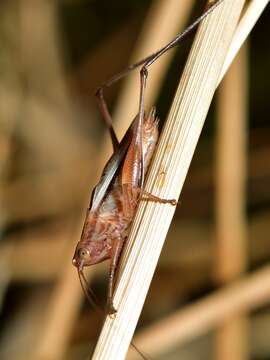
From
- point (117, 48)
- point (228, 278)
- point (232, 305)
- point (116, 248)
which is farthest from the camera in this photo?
point (117, 48)

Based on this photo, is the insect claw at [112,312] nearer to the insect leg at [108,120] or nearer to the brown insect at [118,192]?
the brown insect at [118,192]

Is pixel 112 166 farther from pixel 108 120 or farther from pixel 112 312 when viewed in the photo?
pixel 112 312

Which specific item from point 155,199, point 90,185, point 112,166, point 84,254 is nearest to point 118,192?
point 112,166

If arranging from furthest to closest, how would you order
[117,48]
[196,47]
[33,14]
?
[117,48], [33,14], [196,47]

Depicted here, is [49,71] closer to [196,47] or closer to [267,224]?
[267,224]

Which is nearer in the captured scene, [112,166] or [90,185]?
[112,166]

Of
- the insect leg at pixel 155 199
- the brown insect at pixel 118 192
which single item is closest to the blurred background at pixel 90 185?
the brown insect at pixel 118 192

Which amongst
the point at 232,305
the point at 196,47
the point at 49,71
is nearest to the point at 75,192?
the point at 49,71
